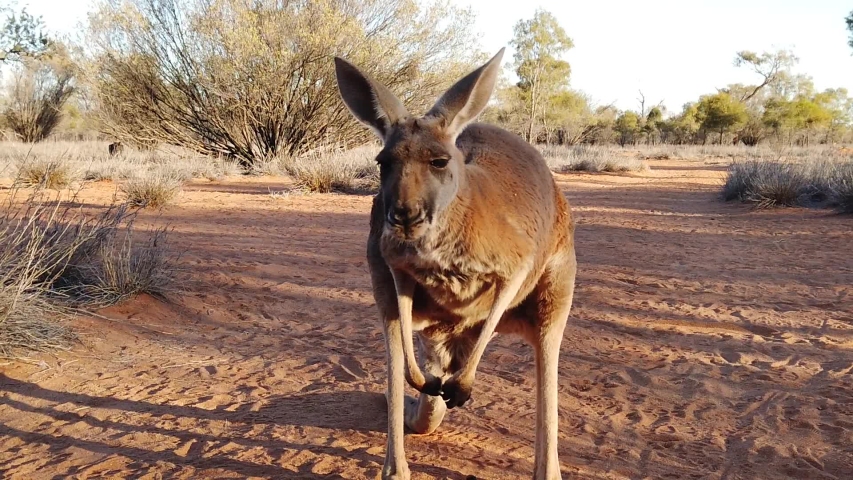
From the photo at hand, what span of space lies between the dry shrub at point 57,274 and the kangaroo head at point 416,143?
10.9 ft

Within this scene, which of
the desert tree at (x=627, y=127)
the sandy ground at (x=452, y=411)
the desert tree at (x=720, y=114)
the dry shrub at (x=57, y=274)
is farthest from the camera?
the desert tree at (x=627, y=127)

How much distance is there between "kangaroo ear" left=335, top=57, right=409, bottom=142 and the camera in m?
2.76

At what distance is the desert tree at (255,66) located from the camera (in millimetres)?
19031

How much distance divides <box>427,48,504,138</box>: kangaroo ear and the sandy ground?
1.82 meters

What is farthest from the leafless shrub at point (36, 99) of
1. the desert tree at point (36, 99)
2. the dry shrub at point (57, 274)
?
the dry shrub at point (57, 274)

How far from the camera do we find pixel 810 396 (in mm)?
4109

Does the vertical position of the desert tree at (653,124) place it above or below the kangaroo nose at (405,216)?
above

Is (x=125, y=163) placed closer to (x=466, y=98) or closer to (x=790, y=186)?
(x=790, y=186)

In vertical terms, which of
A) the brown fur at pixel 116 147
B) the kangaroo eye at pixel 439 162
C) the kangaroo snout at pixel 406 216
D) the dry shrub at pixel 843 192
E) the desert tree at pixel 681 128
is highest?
the desert tree at pixel 681 128

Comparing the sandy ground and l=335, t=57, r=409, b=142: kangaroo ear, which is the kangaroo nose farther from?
the sandy ground

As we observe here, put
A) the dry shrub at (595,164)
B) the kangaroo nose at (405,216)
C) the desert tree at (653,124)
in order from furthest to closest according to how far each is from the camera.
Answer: the desert tree at (653,124)
the dry shrub at (595,164)
the kangaroo nose at (405,216)

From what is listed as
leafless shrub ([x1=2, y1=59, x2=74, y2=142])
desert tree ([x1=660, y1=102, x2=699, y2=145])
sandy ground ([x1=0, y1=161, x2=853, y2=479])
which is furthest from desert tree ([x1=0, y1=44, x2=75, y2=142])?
desert tree ([x1=660, y1=102, x2=699, y2=145])

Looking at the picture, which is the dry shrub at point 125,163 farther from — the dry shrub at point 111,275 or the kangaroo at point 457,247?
the kangaroo at point 457,247

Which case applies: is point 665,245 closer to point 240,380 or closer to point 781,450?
point 781,450
